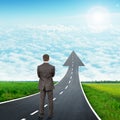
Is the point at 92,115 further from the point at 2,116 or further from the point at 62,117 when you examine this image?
the point at 2,116

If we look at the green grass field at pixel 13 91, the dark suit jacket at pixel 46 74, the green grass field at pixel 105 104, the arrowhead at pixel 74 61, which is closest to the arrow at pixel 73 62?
the arrowhead at pixel 74 61

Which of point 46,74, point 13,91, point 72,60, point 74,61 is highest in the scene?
point 46,74

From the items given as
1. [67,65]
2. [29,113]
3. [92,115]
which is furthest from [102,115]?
[67,65]

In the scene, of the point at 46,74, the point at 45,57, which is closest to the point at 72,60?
the point at 46,74

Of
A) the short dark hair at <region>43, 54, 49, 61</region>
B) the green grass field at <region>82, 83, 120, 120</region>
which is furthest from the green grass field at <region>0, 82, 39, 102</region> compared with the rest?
the short dark hair at <region>43, 54, 49, 61</region>

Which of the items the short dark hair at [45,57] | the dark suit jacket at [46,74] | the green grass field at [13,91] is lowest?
the green grass field at [13,91]

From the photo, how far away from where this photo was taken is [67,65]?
4247 inches

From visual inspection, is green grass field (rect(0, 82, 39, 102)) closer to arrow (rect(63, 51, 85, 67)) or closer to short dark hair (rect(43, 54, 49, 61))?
short dark hair (rect(43, 54, 49, 61))

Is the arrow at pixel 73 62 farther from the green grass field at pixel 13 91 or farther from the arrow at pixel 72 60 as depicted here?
the green grass field at pixel 13 91

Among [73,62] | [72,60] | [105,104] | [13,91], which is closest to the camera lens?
[105,104]

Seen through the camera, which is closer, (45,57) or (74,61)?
(45,57)

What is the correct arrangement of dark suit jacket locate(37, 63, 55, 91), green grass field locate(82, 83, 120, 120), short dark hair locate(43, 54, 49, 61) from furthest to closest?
1. green grass field locate(82, 83, 120, 120)
2. dark suit jacket locate(37, 63, 55, 91)
3. short dark hair locate(43, 54, 49, 61)

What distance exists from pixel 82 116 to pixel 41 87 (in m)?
2.51

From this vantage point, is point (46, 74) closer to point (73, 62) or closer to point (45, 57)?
point (45, 57)
